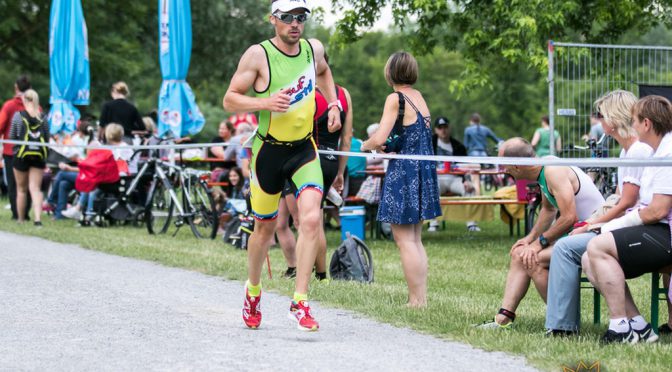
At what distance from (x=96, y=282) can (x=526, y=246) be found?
4.06 metres

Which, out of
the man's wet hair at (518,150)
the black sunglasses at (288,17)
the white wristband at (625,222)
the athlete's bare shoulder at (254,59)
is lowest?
the white wristband at (625,222)

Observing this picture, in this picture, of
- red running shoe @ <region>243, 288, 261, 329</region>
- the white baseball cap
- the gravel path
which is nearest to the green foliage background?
the gravel path

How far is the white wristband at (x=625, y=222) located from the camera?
20.5ft

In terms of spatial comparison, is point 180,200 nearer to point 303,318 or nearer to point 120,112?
point 120,112

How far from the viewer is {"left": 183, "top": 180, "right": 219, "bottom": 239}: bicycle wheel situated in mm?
15438

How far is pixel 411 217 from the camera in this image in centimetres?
809

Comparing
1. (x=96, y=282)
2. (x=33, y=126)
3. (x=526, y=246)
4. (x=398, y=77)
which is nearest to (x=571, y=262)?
(x=526, y=246)

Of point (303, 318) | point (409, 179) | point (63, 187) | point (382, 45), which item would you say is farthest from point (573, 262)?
point (382, 45)

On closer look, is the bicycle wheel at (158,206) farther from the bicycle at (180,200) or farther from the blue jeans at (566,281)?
the blue jeans at (566,281)

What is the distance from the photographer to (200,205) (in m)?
15.8

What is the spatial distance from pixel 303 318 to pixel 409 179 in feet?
5.56

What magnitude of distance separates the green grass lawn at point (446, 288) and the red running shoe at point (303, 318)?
0.63m

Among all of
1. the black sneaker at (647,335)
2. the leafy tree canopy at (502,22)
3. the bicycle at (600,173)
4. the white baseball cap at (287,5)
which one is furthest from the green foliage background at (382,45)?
the black sneaker at (647,335)

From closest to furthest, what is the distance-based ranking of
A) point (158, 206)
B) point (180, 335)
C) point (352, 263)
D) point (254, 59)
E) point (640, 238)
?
point (640, 238) < point (180, 335) < point (254, 59) < point (352, 263) < point (158, 206)
